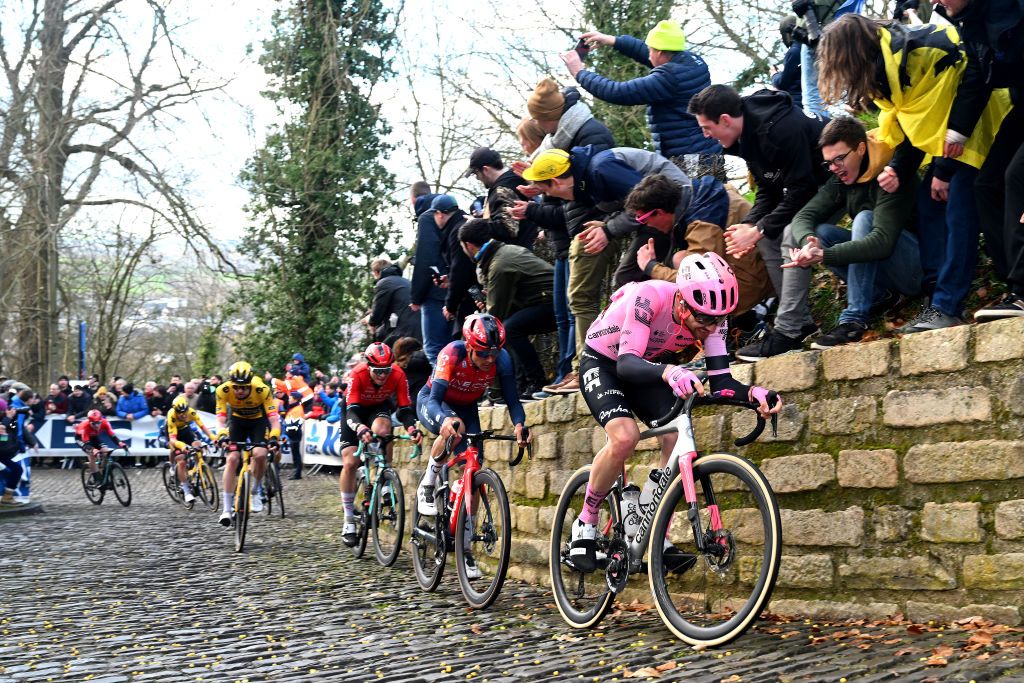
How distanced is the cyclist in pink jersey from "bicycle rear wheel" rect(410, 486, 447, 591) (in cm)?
252

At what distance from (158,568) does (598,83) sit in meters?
6.59

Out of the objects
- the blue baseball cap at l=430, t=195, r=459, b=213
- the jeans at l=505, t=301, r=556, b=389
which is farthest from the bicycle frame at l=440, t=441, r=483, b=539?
the blue baseball cap at l=430, t=195, r=459, b=213

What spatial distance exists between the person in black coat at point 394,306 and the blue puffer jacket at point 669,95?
5752mm

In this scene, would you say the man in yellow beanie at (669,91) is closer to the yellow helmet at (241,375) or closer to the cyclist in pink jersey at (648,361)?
the cyclist in pink jersey at (648,361)

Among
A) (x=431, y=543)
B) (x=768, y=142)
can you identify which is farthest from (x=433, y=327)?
(x=768, y=142)

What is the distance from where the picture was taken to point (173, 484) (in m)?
21.2

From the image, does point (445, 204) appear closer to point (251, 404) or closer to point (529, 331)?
point (529, 331)

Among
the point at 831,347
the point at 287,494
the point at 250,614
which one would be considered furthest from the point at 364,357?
the point at 287,494

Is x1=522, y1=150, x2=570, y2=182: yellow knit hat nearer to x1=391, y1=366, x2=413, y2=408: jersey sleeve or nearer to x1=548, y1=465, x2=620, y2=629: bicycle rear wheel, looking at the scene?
x1=548, y1=465, x2=620, y2=629: bicycle rear wheel

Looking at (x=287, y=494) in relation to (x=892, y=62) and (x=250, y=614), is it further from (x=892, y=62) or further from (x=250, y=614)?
(x=892, y=62)

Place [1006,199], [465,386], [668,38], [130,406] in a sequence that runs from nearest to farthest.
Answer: [1006,199], [668,38], [465,386], [130,406]

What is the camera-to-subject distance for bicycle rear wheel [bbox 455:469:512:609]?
827 centimetres

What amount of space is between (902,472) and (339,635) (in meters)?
3.63

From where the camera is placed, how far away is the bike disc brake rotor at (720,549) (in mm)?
5773
